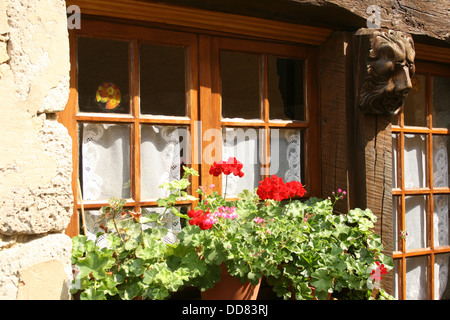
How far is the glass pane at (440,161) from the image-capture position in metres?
3.01

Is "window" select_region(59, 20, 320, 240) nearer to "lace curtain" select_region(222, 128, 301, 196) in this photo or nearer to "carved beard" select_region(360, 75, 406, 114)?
Answer: "lace curtain" select_region(222, 128, 301, 196)

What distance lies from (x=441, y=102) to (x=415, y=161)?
0.49 metres

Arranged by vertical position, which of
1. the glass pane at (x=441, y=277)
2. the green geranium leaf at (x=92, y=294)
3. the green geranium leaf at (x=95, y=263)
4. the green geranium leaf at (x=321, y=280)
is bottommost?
the glass pane at (x=441, y=277)

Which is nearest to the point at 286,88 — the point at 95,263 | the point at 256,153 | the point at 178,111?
the point at 256,153

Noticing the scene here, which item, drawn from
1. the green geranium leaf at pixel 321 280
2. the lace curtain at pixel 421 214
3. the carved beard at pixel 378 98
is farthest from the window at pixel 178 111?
the lace curtain at pixel 421 214

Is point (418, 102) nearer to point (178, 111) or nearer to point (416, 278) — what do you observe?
point (416, 278)

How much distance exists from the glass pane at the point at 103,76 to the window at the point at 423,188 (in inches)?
65.0

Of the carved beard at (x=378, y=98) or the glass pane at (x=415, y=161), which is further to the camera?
the glass pane at (x=415, y=161)

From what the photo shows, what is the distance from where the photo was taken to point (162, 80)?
7.26 ft

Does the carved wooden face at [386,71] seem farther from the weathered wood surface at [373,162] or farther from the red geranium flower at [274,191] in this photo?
the red geranium flower at [274,191]

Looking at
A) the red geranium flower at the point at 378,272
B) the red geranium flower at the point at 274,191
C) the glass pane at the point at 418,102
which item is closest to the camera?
the red geranium flower at the point at 274,191

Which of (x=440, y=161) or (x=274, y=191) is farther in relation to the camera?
(x=440, y=161)

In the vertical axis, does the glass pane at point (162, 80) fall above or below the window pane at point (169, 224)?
above
